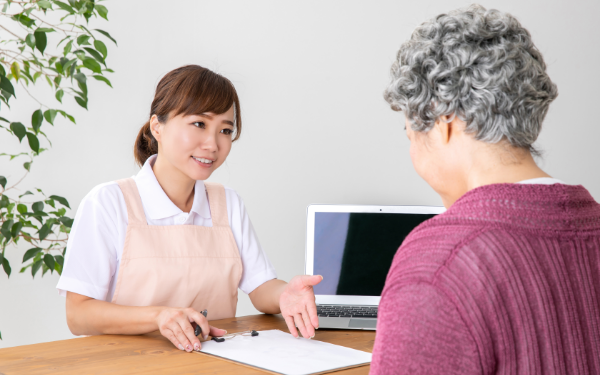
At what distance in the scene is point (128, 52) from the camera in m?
2.39

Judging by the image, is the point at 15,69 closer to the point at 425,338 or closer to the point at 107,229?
the point at 107,229

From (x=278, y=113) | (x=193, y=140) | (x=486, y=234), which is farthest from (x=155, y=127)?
(x=486, y=234)

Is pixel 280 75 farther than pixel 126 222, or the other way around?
pixel 280 75

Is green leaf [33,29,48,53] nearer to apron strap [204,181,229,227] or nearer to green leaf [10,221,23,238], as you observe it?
green leaf [10,221,23,238]

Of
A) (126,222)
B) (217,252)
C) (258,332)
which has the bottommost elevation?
(258,332)

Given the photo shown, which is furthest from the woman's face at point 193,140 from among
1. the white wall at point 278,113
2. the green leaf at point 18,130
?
the white wall at point 278,113

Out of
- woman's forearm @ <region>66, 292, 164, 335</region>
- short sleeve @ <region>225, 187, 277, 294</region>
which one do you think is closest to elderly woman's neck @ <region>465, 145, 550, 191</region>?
woman's forearm @ <region>66, 292, 164, 335</region>

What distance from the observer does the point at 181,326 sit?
119 centimetres

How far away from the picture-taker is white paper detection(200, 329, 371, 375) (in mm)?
1063

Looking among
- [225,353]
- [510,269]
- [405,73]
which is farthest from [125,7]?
[510,269]

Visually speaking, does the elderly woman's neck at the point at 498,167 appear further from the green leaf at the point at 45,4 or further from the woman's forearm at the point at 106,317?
the green leaf at the point at 45,4

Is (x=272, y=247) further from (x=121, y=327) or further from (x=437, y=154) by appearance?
(x=437, y=154)

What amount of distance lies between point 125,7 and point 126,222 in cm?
125

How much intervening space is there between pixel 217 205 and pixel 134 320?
538 mm
